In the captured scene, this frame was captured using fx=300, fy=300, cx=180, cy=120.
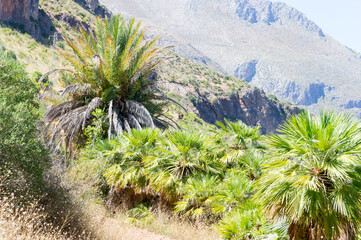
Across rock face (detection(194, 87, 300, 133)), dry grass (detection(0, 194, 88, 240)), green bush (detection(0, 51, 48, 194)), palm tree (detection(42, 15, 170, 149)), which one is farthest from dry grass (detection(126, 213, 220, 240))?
rock face (detection(194, 87, 300, 133))

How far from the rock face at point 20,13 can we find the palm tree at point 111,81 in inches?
1382

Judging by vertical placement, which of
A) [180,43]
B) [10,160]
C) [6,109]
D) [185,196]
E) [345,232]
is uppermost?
[345,232]

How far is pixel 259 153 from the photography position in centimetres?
835

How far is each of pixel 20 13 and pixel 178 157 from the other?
42.8m

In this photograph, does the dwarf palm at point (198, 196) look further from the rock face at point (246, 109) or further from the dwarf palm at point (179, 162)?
the rock face at point (246, 109)

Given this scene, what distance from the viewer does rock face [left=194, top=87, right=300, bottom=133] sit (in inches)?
2485

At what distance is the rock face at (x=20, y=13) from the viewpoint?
39719 mm

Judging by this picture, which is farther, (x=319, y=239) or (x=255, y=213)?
(x=255, y=213)

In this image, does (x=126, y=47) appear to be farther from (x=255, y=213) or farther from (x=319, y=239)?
(x=319, y=239)

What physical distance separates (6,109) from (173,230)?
445 cm

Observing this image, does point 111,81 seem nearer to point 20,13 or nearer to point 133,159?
point 133,159

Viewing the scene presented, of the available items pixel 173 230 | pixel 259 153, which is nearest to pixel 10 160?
pixel 173 230

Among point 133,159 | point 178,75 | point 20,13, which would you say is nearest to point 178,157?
point 133,159

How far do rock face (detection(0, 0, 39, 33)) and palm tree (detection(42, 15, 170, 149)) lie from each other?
3511 cm
